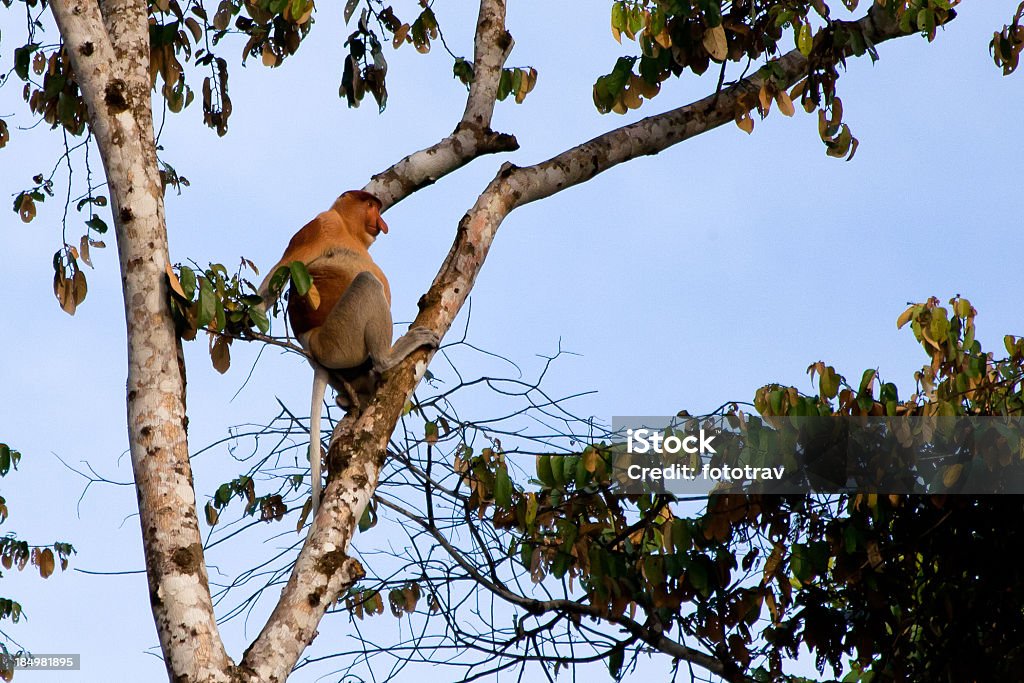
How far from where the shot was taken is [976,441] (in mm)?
3014

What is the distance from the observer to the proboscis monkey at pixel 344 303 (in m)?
3.22

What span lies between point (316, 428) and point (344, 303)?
0.63 meters

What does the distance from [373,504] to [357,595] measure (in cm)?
32

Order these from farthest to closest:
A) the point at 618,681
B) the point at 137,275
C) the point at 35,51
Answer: the point at 35,51
the point at 618,681
the point at 137,275

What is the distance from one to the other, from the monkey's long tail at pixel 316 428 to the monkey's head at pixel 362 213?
55cm

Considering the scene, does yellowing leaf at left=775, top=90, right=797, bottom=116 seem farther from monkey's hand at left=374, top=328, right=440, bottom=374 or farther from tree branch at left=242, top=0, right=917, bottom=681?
monkey's hand at left=374, top=328, right=440, bottom=374

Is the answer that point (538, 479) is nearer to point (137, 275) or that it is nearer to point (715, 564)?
point (715, 564)

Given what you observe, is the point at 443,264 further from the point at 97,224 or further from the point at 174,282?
the point at 97,224

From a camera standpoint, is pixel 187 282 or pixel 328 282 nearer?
pixel 187 282

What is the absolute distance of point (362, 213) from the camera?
3439 mm

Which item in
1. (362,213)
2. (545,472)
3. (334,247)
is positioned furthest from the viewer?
(334,247)

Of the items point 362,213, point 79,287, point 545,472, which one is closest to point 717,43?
point 362,213

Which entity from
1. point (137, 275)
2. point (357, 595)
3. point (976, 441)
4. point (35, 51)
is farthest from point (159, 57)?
point (976, 441)

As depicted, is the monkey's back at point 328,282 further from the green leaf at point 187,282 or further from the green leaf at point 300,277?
the green leaf at point 187,282
